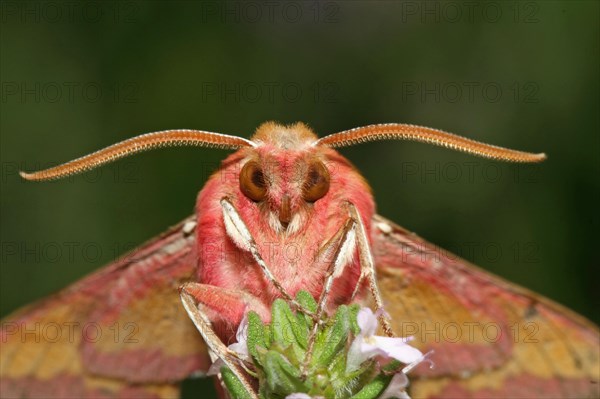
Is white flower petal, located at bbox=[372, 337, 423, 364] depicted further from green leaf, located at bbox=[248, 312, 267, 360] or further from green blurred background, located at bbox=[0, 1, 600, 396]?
green blurred background, located at bbox=[0, 1, 600, 396]

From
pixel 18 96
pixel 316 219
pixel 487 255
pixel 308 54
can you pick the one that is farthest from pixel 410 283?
pixel 18 96

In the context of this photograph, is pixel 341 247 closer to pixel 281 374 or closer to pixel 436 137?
pixel 436 137

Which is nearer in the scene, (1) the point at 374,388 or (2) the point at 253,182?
(1) the point at 374,388

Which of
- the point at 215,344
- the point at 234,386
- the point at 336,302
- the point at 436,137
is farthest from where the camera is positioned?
the point at 336,302

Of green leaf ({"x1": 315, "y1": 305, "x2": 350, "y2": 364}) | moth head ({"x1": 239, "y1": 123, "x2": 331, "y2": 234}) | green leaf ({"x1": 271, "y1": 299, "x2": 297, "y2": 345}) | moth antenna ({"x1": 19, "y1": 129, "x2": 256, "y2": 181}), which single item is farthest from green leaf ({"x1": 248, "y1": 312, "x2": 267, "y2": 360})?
moth antenna ({"x1": 19, "y1": 129, "x2": 256, "y2": 181})

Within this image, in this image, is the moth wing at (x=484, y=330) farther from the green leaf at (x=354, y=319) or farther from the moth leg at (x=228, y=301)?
the green leaf at (x=354, y=319)

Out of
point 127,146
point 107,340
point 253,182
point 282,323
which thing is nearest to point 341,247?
point 253,182

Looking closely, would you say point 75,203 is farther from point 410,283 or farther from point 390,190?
point 410,283
